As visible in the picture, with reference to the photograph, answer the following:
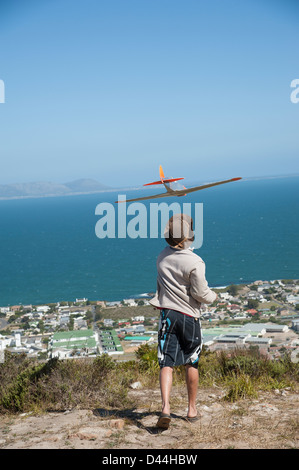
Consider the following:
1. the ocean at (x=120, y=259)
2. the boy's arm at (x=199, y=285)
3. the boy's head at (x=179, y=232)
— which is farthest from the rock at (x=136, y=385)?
the ocean at (x=120, y=259)

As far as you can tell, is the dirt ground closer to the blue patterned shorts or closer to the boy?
the boy

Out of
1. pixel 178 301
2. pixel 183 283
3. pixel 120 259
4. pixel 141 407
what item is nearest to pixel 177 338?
pixel 178 301

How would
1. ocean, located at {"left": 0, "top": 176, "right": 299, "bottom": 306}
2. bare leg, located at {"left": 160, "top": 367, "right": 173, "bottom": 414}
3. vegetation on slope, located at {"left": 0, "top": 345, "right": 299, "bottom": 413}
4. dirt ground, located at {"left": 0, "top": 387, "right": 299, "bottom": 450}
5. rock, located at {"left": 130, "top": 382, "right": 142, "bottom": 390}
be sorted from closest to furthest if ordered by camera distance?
dirt ground, located at {"left": 0, "top": 387, "right": 299, "bottom": 450}
bare leg, located at {"left": 160, "top": 367, "right": 173, "bottom": 414}
vegetation on slope, located at {"left": 0, "top": 345, "right": 299, "bottom": 413}
rock, located at {"left": 130, "top": 382, "right": 142, "bottom": 390}
ocean, located at {"left": 0, "top": 176, "right": 299, "bottom": 306}

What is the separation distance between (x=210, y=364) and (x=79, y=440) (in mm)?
2754

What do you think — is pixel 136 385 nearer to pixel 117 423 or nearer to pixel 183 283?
pixel 117 423

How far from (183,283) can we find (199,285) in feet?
0.47

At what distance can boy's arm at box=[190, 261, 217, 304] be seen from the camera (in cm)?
335

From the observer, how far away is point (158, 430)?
135 inches

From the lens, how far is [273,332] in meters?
18.9

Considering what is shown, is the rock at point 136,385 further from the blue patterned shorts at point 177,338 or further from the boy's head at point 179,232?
the boy's head at point 179,232

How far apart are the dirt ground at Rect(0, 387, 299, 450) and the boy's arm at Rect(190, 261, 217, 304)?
96 cm

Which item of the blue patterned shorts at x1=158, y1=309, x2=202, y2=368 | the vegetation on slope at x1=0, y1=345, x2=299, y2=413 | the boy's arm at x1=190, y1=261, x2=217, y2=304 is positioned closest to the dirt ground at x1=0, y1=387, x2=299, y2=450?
the vegetation on slope at x1=0, y1=345, x2=299, y2=413

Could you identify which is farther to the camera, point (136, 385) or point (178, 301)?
point (136, 385)

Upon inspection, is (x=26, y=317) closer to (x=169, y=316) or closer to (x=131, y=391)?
(x=131, y=391)
